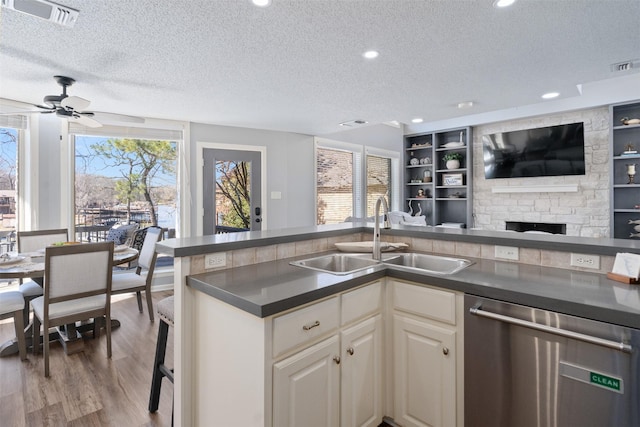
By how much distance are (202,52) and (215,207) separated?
288 centimetres

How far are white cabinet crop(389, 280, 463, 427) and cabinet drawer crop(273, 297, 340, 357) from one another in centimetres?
42

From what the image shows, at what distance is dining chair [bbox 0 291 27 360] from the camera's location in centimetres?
256

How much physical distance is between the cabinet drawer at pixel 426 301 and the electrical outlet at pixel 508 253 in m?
0.63

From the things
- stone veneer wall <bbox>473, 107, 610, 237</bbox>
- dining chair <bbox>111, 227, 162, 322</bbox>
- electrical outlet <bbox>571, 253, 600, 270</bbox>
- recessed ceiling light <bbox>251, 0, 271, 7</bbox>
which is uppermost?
recessed ceiling light <bbox>251, 0, 271, 7</bbox>

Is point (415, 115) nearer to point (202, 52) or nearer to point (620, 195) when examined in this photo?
point (202, 52)

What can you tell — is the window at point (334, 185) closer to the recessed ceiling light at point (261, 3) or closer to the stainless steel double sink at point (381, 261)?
the stainless steel double sink at point (381, 261)

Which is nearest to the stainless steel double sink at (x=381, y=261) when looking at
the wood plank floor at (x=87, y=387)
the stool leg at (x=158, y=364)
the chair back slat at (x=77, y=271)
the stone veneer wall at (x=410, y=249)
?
the stone veneer wall at (x=410, y=249)

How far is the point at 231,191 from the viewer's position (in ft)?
17.1

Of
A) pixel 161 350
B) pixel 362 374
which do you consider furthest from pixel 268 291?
pixel 161 350

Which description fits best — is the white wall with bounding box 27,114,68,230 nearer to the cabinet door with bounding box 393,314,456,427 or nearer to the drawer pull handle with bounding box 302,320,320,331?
the drawer pull handle with bounding box 302,320,320,331

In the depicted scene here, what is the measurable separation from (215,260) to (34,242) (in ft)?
9.98

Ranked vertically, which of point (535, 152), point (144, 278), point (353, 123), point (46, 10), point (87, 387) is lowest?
point (87, 387)

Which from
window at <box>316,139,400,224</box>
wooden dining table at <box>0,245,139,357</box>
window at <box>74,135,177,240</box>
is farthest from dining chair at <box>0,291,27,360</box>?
window at <box>316,139,400,224</box>

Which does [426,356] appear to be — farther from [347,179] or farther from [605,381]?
[347,179]
